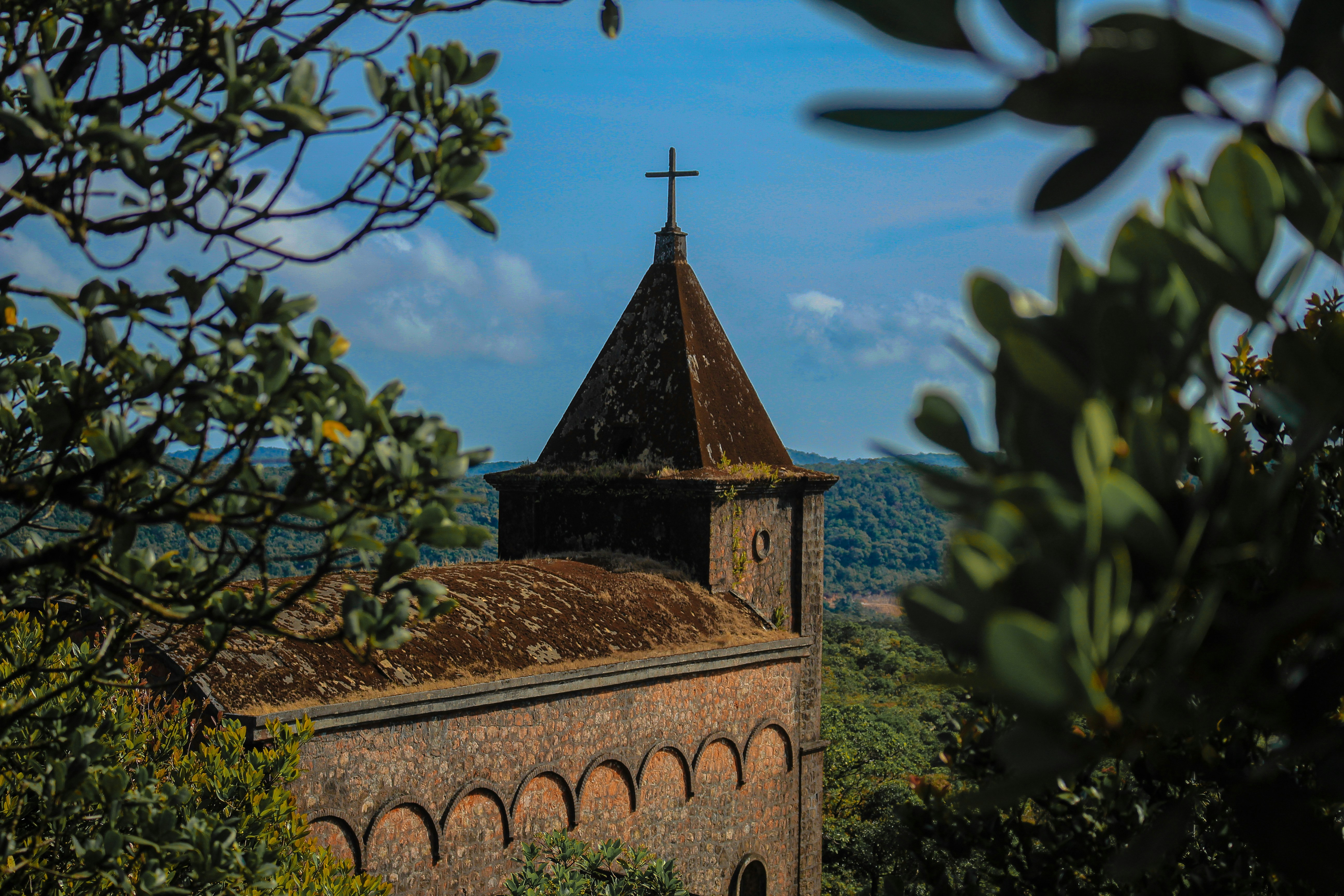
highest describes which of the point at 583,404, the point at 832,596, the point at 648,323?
the point at 648,323

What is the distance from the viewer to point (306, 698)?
775 centimetres

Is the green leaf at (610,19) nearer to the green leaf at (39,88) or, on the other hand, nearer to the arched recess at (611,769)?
the green leaf at (39,88)

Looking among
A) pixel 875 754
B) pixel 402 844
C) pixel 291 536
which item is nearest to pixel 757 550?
pixel 402 844

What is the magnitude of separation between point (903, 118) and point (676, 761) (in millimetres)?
10528

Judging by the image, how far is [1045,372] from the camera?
103cm

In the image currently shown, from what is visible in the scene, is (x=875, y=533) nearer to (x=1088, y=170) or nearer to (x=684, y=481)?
(x=684, y=481)

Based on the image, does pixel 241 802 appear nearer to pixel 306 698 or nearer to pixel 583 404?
pixel 306 698

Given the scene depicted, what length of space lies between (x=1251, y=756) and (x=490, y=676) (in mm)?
7124

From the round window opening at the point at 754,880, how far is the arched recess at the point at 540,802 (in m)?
3.43

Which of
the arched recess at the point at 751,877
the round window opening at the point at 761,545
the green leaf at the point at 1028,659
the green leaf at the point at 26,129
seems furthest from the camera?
the round window opening at the point at 761,545

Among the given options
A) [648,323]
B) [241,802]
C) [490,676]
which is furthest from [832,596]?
[241,802]

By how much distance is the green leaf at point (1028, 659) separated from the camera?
2.71 ft

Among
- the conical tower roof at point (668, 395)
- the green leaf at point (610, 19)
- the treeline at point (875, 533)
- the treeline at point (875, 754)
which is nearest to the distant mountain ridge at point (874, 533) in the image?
the treeline at point (875, 533)

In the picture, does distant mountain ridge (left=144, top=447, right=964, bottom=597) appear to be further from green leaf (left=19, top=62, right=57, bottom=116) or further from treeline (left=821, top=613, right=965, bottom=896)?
green leaf (left=19, top=62, right=57, bottom=116)
